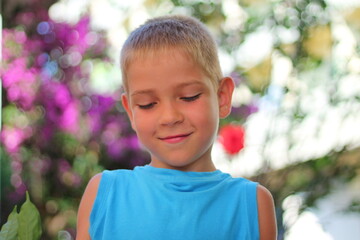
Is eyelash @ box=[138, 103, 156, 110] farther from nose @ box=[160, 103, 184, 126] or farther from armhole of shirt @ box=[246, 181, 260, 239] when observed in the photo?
armhole of shirt @ box=[246, 181, 260, 239]

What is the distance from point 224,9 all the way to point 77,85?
1.03 m

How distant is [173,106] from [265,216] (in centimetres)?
38

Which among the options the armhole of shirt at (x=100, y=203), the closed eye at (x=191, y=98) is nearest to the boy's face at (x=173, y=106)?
the closed eye at (x=191, y=98)

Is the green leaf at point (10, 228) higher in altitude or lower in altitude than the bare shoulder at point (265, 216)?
higher

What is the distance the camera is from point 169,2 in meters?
3.69

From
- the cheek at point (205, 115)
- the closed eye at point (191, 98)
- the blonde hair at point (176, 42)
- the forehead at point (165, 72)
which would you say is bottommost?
the cheek at point (205, 115)

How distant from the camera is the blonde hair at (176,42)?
62.1 inches

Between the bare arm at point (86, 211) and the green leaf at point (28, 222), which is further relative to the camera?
the bare arm at point (86, 211)

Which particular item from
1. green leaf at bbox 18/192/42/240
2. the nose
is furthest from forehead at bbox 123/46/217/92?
green leaf at bbox 18/192/42/240

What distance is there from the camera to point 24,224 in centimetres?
→ 145

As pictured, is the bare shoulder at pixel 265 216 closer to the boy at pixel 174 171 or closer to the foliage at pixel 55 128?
the boy at pixel 174 171

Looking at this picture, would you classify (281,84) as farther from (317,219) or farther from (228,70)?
(317,219)

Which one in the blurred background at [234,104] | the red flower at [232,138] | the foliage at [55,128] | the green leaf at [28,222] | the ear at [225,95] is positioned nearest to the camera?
the green leaf at [28,222]

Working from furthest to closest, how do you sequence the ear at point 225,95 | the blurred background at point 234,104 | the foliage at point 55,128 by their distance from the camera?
1. the foliage at point 55,128
2. the blurred background at point 234,104
3. the ear at point 225,95
